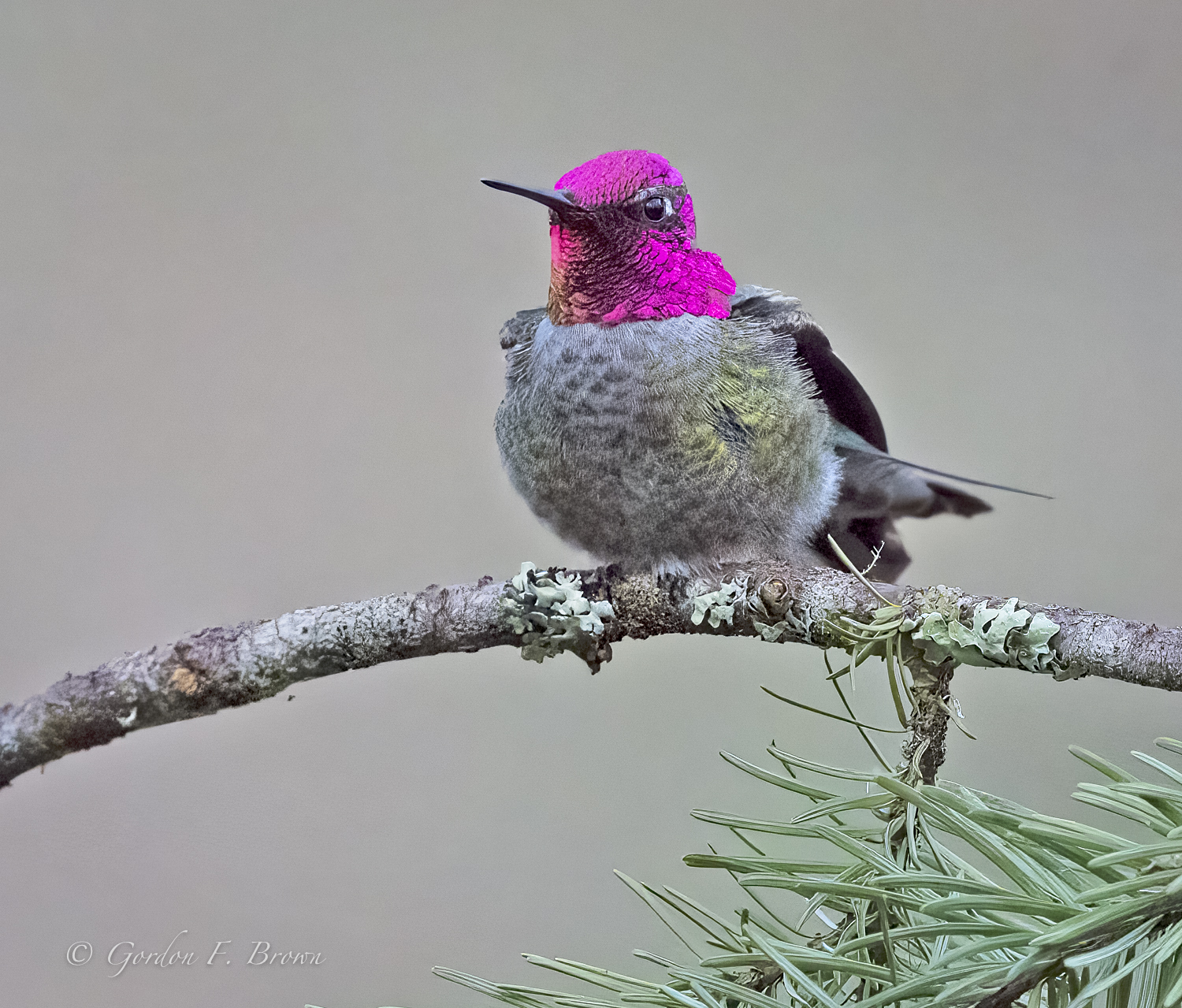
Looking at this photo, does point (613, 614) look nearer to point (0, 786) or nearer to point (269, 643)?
point (269, 643)

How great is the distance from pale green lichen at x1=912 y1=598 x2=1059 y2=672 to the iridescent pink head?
0.32m

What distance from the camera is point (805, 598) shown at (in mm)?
614

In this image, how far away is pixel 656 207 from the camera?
714 mm

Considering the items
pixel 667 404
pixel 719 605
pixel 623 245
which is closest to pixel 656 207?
pixel 623 245

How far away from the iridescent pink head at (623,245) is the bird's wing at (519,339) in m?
0.05

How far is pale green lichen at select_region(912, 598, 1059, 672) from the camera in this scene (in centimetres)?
50

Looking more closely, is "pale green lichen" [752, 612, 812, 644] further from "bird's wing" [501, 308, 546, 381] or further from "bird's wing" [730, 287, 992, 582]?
"bird's wing" [501, 308, 546, 381]

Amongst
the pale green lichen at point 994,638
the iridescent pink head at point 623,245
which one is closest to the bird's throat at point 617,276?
the iridescent pink head at point 623,245

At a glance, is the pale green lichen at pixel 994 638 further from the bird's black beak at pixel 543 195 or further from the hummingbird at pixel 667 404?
the bird's black beak at pixel 543 195

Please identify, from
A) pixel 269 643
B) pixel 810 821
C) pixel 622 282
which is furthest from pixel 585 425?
pixel 810 821

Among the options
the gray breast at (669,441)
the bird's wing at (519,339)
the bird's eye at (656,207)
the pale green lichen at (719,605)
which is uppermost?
the bird's eye at (656,207)

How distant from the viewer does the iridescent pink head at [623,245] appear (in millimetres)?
692

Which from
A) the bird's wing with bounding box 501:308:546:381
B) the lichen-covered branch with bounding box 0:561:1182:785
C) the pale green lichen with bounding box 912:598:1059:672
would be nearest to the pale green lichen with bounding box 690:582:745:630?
the lichen-covered branch with bounding box 0:561:1182:785

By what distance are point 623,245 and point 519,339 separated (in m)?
0.14
